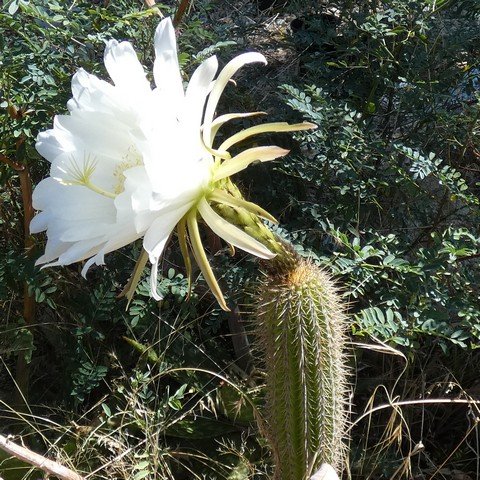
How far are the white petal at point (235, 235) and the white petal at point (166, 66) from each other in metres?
0.17

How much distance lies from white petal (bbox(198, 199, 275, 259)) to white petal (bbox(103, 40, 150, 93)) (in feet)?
0.66

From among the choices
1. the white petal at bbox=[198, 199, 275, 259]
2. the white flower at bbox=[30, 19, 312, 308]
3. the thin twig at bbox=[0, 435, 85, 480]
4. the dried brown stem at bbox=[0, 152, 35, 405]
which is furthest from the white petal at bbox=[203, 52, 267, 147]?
the dried brown stem at bbox=[0, 152, 35, 405]

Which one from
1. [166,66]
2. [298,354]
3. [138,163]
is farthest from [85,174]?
[298,354]

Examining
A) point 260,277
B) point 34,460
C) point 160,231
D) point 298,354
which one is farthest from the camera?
point 260,277

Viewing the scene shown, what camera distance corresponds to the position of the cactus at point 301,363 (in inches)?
48.1

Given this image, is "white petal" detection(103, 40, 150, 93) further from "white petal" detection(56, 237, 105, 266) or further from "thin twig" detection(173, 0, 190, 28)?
"thin twig" detection(173, 0, 190, 28)

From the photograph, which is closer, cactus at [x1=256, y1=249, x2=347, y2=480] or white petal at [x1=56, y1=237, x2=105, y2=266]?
white petal at [x1=56, y1=237, x2=105, y2=266]

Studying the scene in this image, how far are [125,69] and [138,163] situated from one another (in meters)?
0.14

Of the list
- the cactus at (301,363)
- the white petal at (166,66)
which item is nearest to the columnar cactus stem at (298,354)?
the cactus at (301,363)

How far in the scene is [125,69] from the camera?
112 cm

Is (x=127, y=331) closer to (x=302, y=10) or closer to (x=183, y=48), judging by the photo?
(x=183, y=48)

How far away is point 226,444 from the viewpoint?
1.83 meters

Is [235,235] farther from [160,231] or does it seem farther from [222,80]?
[222,80]

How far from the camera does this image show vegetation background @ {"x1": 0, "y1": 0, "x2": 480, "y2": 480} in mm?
1705
